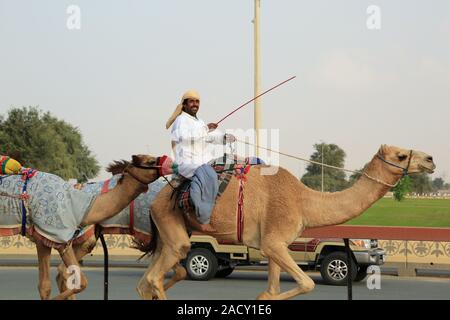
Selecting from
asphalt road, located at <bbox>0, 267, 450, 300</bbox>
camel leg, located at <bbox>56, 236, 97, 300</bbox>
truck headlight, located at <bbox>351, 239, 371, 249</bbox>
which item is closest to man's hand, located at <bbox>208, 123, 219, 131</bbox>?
camel leg, located at <bbox>56, 236, 97, 300</bbox>

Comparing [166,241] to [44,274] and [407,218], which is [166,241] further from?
[407,218]

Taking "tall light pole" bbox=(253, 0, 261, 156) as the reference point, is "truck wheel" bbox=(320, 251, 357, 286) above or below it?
below

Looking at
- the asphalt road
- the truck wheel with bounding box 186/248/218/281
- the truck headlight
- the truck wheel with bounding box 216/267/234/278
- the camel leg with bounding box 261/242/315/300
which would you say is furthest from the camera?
the truck wheel with bounding box 216/267/234/278

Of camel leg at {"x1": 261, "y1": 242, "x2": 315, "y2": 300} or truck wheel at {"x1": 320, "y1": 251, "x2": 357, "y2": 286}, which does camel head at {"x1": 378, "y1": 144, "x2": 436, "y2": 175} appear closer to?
camel leg at {"x1": 261, "y1": 242, "x2": 315, "y2": 300}

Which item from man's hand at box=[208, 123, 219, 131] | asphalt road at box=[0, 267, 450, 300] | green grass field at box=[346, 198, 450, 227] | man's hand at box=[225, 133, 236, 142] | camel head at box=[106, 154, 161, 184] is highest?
man's hand at box=[208, 123, 219, 131]

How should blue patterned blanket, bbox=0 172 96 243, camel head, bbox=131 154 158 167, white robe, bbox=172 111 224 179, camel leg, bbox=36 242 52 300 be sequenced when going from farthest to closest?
camel leg, bbox=36 242 52 300 → blue patterned blanket, bbox=0 172 96 243 → white robe, bbox=172 111 224 179 → camel head, bbox=131 154 158 167

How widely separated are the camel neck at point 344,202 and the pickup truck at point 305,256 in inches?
358

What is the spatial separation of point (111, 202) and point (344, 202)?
2.75 m

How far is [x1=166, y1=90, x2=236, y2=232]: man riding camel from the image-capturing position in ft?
30.6

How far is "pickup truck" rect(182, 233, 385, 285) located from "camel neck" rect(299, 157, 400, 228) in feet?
29.8

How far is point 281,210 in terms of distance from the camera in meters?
9.30

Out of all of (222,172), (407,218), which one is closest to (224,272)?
(222,172)

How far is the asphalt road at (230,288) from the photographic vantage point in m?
16.4
